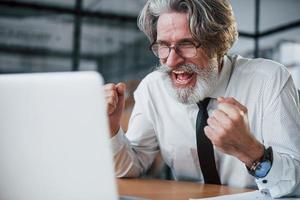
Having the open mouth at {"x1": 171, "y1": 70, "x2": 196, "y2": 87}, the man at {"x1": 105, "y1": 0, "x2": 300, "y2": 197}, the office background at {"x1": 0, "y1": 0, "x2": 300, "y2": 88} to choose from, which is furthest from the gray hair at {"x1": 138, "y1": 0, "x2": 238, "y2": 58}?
the office background at {"x1": 0, "y1": 0, "x2": 300, "y2": 88}

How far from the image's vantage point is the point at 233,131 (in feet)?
3.00

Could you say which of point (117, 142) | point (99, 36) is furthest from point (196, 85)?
point (99, 36)

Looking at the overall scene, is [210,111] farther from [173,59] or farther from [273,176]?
[273,176]

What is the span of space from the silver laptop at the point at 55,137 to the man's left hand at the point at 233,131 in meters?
0.46

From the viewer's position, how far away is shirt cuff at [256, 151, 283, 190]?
38.7 inches

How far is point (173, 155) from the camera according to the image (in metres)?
1.46

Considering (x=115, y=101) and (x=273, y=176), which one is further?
(x=115, y=101)

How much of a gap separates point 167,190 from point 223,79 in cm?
53

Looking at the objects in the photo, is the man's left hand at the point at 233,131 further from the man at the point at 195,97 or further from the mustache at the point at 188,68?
the mustache at the point at 188,68

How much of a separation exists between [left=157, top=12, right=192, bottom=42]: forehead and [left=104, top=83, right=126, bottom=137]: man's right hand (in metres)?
0.25

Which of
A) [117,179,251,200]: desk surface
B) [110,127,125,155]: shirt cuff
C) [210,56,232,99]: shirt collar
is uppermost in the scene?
[210,56,232,99]: shirt collar

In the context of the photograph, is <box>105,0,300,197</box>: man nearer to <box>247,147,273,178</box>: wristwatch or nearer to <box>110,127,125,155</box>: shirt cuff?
<box>110,127,125,155</box>: shirt cuff

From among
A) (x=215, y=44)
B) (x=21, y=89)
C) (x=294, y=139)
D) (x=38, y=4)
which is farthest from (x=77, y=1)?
(x=21, y=89)

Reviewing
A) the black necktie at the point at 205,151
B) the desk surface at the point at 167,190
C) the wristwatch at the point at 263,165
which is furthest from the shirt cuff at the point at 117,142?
the wristwatch at the point at 263,165
